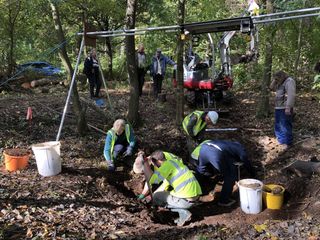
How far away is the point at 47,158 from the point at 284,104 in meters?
4.92

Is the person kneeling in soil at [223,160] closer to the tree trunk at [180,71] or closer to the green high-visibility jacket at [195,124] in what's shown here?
the green high-visibility jacket at [195,124]

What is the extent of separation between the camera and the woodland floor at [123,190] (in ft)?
16.0

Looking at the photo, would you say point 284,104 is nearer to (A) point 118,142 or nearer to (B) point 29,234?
(A) point 118,142

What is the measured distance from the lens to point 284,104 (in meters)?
8.28

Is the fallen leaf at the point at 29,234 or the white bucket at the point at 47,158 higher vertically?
the white bucket at the point at 47,158

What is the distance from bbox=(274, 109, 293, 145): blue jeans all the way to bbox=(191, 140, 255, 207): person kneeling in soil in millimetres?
1767

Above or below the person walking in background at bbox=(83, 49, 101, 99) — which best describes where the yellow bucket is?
below

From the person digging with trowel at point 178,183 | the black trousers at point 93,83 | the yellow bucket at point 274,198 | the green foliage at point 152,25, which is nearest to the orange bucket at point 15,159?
the person digging with trowel at point 178,183

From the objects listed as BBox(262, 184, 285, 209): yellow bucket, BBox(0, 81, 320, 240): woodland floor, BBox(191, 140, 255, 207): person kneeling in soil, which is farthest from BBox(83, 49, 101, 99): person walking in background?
BBox(262, 184, 285, 209): yellow bucket

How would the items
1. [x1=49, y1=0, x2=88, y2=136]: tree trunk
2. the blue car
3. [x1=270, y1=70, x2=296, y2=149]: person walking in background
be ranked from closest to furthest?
[x1=270, y1=70, x2=296, y2=149]: person walking in background < [x1=49, y1=0, x2=88, y2=136]: tree trunk < the blue car

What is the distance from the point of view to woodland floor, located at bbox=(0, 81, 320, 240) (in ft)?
16.0

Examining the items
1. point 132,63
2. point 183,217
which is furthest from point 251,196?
point 132,63

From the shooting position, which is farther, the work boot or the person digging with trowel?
the person digging with trowel

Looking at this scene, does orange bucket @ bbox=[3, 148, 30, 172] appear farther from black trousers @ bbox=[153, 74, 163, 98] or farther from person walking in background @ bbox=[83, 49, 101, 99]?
black trousers @ bbox=[153, 74, 163, 98]
